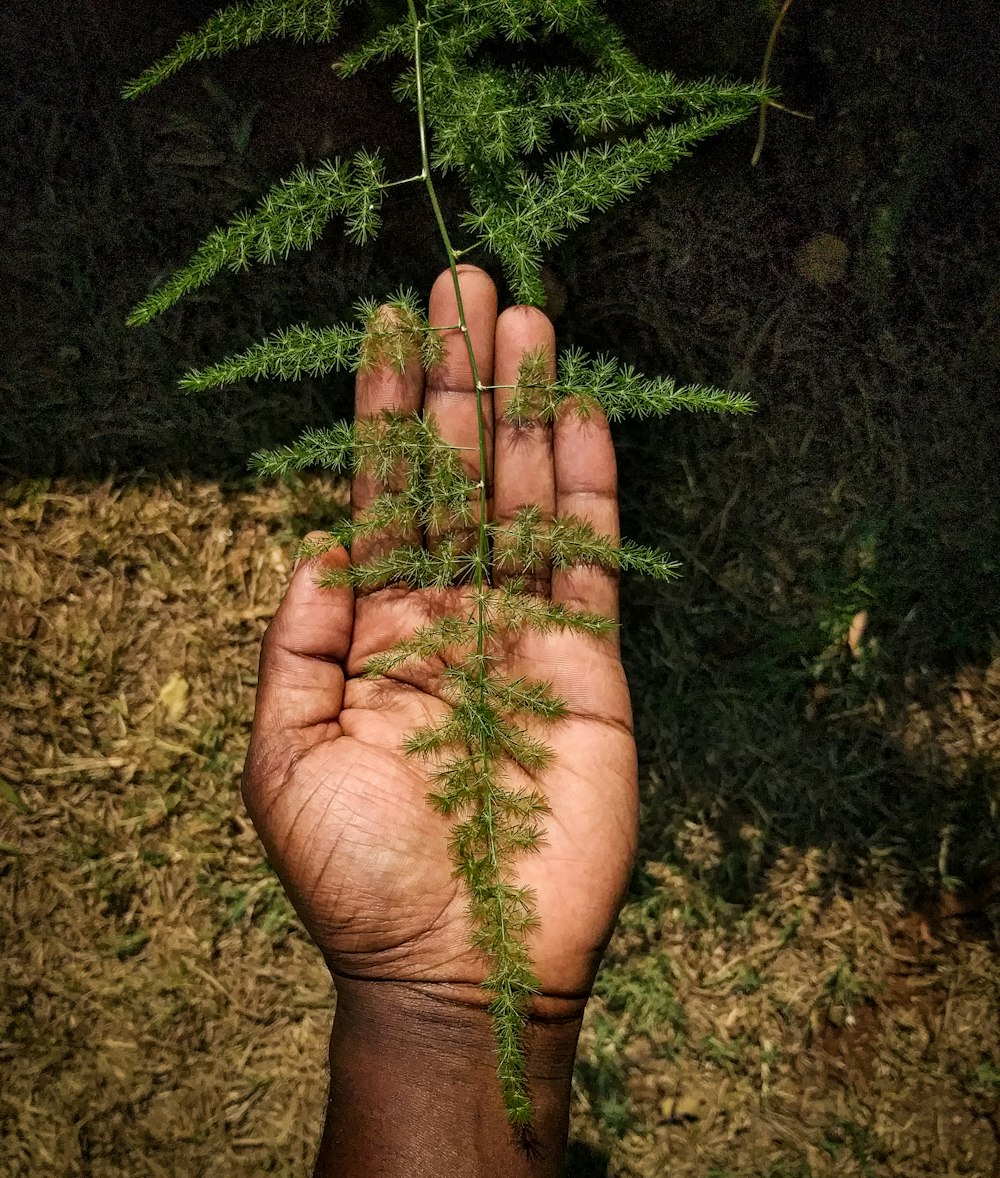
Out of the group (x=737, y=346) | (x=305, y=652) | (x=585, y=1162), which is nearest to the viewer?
(x=305, y=652)

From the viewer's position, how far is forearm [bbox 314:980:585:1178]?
223 centimetres

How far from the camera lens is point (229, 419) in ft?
9.11

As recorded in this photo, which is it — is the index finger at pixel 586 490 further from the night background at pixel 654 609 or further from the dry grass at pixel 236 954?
the dry grass at pixel 236 954

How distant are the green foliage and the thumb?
0.04 meters

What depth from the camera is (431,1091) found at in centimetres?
225

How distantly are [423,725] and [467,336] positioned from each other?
3.23 ft

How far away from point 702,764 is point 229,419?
1.79 meters

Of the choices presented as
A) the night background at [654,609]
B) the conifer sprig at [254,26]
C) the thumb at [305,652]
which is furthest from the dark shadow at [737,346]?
the thumb at [305,652]

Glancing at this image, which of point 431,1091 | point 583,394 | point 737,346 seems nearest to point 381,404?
point 583,394

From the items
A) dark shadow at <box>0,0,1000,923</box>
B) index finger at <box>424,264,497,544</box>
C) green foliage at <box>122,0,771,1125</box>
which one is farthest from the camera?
dark shadow at <box>0,0,1000,923</box>

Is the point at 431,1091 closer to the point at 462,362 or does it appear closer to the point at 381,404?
the point at 381,404

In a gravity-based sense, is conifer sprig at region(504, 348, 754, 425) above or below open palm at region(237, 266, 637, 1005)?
above

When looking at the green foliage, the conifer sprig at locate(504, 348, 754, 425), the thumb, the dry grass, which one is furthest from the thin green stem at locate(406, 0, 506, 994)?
the dry grass

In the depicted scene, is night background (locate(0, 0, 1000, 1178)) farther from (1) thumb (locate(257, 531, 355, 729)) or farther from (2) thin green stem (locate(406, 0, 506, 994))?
(1) thumb (locate(257, 531, 355, 729))
